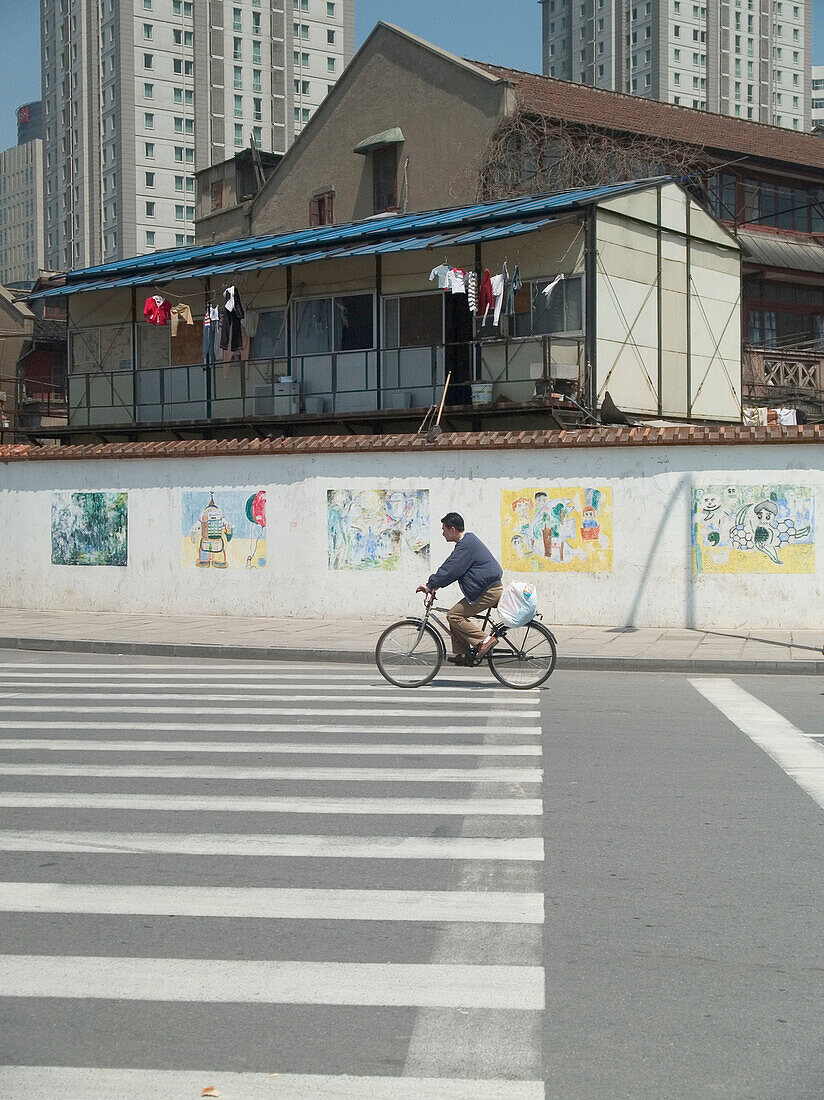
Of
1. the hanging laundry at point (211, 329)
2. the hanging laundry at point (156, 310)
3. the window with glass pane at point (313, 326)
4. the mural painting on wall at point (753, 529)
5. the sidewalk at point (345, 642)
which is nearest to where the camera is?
the sidewalk at point (345, 642)

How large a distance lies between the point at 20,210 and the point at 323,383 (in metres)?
151

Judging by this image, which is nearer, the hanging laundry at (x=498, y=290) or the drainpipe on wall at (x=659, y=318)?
the hanging laundry at (x=498, y=290)

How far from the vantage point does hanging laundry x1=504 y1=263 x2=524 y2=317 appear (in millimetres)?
24891

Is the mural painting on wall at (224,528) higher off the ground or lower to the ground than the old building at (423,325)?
lower

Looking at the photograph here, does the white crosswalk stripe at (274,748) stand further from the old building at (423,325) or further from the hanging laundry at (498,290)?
the hanging laundry at (498,290)

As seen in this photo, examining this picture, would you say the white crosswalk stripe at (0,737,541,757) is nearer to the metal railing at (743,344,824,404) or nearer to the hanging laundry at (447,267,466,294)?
the hanging laundry at (447,267,466,294)

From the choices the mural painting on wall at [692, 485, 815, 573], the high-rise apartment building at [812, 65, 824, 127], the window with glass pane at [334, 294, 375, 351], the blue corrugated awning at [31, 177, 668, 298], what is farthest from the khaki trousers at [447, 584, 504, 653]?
the high-rise apartment building at [812, 65, 824, 127]

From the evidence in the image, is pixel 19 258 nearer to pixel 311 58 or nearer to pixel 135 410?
pixel 311 58

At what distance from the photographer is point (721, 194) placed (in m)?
41.0

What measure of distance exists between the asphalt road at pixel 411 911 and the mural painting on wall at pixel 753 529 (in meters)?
7.56

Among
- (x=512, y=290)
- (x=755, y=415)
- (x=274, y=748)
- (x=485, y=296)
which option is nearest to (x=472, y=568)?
(x=274, y=748)

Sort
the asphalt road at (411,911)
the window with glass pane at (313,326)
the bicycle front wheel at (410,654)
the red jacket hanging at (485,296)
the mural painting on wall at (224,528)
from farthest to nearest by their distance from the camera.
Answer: the window with glass pane at (313,326), the red jacket hanging at (485,296), the mural painting on wall at (224,528), the bicycle front wheel at (410,654), the asphalt road at (411,911)

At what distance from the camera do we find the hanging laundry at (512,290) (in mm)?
24891

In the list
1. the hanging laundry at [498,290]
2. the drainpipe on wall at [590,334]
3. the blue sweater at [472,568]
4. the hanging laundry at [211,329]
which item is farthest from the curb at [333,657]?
the hanging laundry at [211,329]
